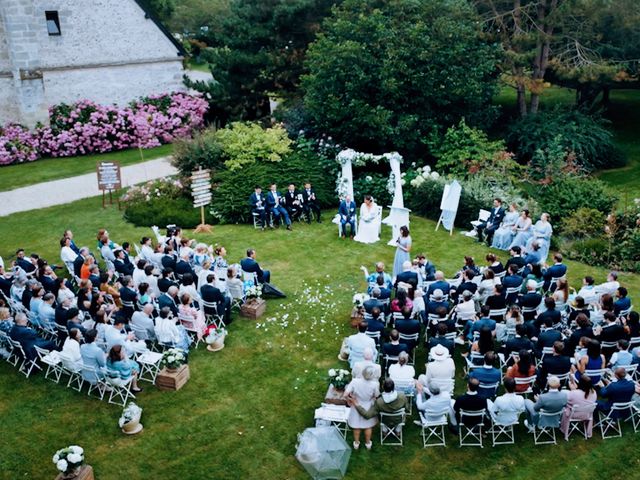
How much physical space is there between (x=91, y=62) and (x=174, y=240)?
62.3 feet

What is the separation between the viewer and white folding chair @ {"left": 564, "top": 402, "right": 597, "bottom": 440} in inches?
389

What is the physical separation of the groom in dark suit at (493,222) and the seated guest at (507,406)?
8.84 m

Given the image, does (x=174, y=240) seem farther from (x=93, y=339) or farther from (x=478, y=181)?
(x=478, y=181)

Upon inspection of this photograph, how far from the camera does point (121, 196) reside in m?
23.3

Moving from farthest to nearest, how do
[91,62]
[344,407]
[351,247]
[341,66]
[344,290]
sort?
[91,62]
[341,66]
[351,247]
[344,290]
[344,407]

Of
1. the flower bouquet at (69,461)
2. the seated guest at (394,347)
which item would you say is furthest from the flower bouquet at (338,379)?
the flower bouquet at (69,461)

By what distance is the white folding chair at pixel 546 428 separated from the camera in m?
9.95

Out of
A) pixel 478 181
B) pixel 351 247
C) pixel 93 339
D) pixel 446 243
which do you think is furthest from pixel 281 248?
pixel 93 339

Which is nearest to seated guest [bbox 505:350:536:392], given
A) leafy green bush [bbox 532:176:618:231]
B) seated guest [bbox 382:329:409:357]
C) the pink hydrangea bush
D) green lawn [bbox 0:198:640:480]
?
green lawn [bbox 0:198:640:480]

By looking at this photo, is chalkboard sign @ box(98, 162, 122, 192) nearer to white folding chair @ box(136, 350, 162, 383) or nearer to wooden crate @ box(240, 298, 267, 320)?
wooden crate @ box(240, 298, 267, 320)

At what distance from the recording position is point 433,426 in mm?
10383

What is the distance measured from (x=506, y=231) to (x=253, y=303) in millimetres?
7915

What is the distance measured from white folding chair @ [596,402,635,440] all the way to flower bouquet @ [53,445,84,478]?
8280 mm

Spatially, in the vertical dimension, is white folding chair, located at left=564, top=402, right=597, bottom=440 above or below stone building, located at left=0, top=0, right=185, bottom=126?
below
